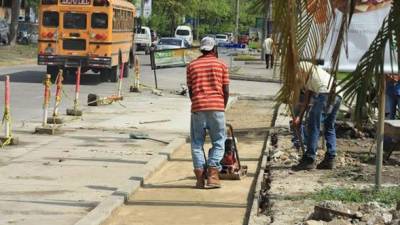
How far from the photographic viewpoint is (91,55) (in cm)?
2642

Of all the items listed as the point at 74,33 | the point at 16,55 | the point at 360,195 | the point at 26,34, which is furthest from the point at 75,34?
the point at 26,34

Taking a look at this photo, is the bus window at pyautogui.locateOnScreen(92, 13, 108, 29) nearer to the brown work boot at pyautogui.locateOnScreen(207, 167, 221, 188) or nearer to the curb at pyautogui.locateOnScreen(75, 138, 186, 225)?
the curb at pyautogui.locateOnScreen(75, 138, 186, 225)

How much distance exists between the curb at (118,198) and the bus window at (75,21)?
16.9 meters

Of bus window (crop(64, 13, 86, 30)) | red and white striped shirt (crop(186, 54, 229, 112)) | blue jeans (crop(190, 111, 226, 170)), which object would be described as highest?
bus window (crop(64, 13, 86, 30))

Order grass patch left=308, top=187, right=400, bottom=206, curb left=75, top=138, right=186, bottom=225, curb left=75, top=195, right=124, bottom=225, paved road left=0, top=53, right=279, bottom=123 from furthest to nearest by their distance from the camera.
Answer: paved road left=0, top=53, right=279, bottom=123, grass patch left=308, top=187, right=400, bottom=206, curb left=75, top=138, right=186, bottom=225, curb left=75, top=195, right=124, bottom=225

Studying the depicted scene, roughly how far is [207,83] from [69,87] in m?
17.6

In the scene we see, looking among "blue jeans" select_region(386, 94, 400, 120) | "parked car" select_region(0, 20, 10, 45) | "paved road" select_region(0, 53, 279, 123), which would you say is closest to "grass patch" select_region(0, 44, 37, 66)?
"parked car" select_region(0, 20, 10, 45)

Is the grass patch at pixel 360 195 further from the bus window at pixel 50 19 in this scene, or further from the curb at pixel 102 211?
the bus window at pixel 50 19

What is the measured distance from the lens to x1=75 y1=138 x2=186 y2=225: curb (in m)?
6.80

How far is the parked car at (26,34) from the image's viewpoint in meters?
57.9

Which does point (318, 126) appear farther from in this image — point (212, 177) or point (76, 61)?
point (76, 61)

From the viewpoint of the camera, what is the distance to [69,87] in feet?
83.6

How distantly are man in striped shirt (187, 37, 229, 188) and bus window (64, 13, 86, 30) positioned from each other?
61.5 feet

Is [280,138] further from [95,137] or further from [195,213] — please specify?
[195,213]
